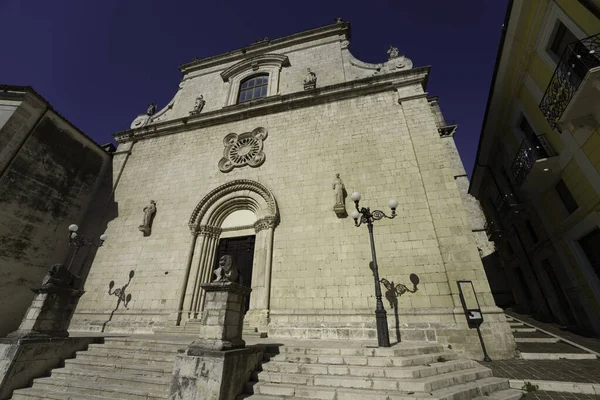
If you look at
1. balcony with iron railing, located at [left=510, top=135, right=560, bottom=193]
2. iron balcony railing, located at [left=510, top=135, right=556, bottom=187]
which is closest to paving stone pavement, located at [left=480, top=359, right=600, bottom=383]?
balcony with iron railing, located at [left=510, top=135, right=560, bottom=193]

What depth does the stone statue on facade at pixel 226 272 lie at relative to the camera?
4.63 metres

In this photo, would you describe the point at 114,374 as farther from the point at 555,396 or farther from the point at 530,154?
the point at 530,154

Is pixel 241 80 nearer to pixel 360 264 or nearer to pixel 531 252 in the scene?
pixel 360 264

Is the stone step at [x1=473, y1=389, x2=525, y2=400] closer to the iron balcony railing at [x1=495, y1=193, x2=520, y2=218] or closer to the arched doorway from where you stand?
the arched doorway

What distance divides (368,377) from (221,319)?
2.66 meters

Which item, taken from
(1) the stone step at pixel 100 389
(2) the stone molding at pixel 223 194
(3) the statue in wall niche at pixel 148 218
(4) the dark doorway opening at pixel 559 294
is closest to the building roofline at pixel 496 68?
(4) the dark doorway opening at pixel 559 294

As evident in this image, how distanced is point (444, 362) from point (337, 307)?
288cm

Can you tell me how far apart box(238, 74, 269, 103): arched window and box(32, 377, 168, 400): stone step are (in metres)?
13.0

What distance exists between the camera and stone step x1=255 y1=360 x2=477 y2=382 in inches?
159

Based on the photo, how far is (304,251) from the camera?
823 centimetres

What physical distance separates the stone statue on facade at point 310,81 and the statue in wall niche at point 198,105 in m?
6.07

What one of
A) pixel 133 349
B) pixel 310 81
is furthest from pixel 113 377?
pixel 310 81

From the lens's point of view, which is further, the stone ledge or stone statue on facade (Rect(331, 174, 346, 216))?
stone statue on facade (Rect(331, 174, 346, 216))

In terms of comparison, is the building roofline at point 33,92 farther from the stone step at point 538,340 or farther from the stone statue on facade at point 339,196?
the stone step at point 538,340
